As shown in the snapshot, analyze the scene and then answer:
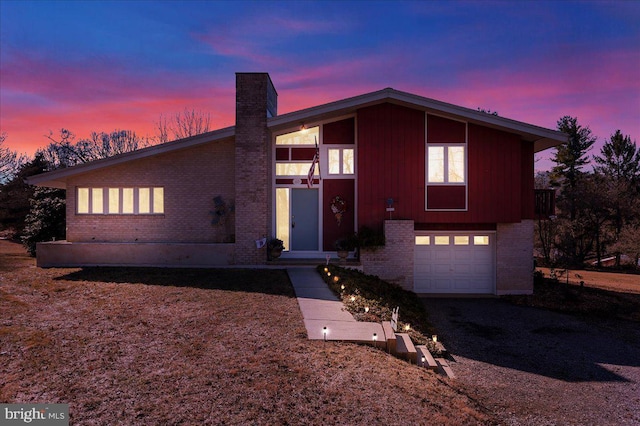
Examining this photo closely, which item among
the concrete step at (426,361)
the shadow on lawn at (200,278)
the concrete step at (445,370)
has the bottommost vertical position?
the concrete step at (445,370)

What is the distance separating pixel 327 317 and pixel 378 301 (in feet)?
8.21

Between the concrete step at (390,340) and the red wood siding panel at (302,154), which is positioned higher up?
the red wood siding panel at (302,154)

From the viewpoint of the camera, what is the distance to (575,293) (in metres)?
15.4

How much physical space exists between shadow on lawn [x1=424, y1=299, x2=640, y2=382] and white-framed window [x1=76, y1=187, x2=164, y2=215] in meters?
10.8

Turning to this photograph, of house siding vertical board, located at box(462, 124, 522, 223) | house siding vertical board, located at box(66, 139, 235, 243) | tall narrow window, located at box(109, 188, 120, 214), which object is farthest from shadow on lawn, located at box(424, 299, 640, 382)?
tall narrow window, located at box(109, 188, 120, 214)

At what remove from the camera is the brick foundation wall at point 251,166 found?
1417 centimetres

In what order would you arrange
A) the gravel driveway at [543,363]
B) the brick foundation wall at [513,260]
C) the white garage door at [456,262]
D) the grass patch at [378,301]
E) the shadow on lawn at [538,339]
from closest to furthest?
the gravel driveway at [543,363]
the shadow on lawn at [538,339]
the grass patch at [378,301]
the brick foundation wall at [513,260]
the white garage door at [456,262]

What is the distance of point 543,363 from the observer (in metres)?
8.23

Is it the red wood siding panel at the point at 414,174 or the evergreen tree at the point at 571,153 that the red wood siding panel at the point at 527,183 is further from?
the evergreen tree at the point at 571,153

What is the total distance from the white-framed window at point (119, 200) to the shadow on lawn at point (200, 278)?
256cm

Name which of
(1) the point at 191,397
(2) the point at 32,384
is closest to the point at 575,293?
(1) the point at 191,397

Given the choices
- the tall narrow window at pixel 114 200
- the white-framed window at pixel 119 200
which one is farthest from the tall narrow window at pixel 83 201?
the tall narrow window at pixel 114 200

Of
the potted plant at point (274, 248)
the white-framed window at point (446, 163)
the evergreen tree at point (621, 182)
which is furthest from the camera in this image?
the evergreen tree at point (621, 182)

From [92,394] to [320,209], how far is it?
1133cm
